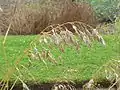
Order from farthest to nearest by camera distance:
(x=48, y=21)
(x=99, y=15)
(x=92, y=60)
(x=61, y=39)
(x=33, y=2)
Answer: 1. (x=33, y=2)
2. (x=99, y=15)
3. (x=48, y=21)
4. (x=92, y=60)
5. (x=61, y=39)

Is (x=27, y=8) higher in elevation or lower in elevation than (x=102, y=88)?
higher

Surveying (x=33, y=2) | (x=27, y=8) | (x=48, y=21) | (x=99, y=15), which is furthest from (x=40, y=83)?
(x=33, y=2)

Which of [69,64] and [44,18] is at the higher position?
[44,18]

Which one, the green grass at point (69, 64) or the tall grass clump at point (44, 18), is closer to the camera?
the green grass at point (69, 64)

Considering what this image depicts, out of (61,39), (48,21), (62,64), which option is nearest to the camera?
(61,39)

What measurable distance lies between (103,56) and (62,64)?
827 millimetres

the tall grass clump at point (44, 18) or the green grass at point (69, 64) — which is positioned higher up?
the tall grass clump at point (44, 18)

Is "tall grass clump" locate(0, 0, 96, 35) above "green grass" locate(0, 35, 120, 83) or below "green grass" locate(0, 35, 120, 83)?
above

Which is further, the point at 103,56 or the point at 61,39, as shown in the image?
the point at 103,56

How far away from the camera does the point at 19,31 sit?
898cm

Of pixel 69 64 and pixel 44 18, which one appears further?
pixel 44 18

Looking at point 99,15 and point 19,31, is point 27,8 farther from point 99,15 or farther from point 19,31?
point 99,15

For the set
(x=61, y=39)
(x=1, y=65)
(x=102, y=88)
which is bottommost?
(x=102, y=88)

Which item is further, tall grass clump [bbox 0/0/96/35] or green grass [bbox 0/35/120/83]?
tall grass clump [bbox 0/0/96/35]
